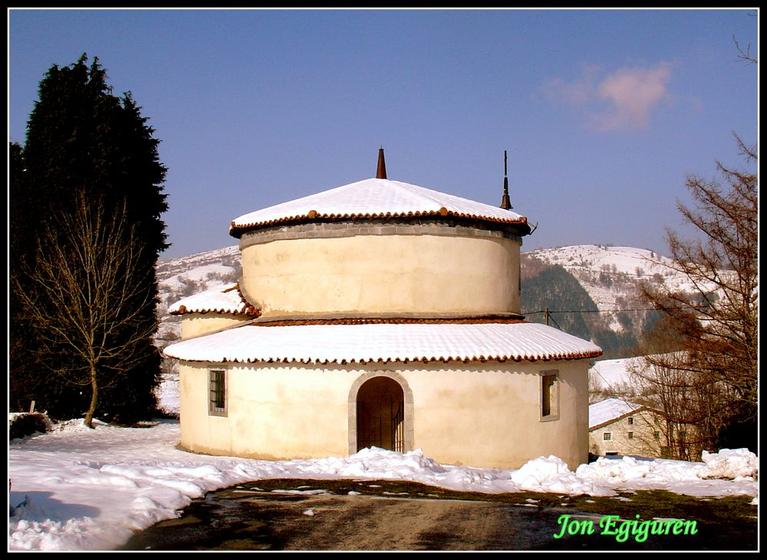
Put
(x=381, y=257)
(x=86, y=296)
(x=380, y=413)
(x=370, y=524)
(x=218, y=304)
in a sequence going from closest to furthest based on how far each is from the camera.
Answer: (x=370, y=524) → (x=381, y=257) → (x=380, y=413) → (x=218, y=304) → (x=86, y=296)

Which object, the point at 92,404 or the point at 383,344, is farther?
the point at 92,404

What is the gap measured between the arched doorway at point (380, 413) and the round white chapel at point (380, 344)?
0.04 meters

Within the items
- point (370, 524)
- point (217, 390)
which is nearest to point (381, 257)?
point (217, 390)

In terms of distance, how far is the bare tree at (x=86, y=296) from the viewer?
24.8 metres

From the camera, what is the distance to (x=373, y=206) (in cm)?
1934

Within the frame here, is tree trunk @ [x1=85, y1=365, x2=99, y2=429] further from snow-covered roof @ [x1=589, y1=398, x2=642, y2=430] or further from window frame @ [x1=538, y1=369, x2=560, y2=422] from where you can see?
snow-covered roof @ [x1=589, y1=398, x2=642, y2=430]

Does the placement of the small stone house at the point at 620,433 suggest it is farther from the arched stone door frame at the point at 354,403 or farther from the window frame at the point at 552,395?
the arched stone door frame at the point at 354,403

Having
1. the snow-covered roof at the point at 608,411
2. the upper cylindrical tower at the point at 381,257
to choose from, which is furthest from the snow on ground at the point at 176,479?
the snow-covered roof at the point at 608,411

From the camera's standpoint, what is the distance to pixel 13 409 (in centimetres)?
2562

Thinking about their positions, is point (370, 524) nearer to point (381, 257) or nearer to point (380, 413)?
point (381, 257)

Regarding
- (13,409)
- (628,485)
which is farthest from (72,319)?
(628,485)

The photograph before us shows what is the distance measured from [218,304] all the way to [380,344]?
6215 mm

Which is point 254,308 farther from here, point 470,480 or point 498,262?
point 470,480

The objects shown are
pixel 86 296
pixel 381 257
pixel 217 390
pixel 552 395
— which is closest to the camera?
pixel 552 395
